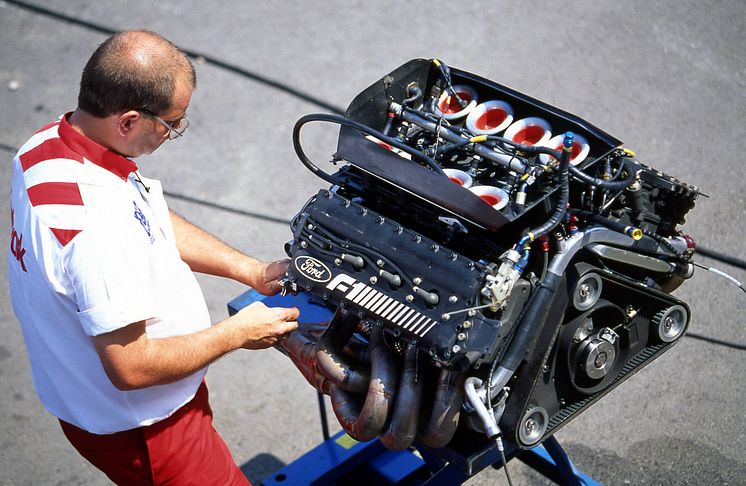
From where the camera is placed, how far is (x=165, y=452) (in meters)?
2.37

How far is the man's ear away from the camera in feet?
7.09

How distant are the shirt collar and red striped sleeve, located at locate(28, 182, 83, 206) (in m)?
0.10

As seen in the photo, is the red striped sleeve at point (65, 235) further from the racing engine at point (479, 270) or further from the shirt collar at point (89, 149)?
the racing engine at point (479, 270)

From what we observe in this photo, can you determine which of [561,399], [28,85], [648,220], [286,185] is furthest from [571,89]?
[28,85]

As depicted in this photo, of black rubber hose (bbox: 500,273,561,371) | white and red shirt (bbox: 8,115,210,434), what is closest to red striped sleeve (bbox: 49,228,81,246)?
white and red shirt (bbox: 8,115,210,434)

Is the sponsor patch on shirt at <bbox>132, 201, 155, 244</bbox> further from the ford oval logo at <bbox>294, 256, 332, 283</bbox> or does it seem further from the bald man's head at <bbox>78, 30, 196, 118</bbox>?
the ford oval logo at <bbox>294, 256, 332, 283</bbox>

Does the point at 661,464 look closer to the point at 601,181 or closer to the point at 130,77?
the point at 601,181

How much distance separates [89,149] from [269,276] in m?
0.65

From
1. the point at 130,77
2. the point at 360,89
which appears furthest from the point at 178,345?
the point at 360,89

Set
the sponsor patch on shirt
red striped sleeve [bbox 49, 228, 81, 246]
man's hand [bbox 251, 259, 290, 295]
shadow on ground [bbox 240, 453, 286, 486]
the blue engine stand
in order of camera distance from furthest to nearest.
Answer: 1. shadow on ground [bbox 240, 453, 286, 486]
2. the blue engine stand
3. man's hand [bbox 251, 259, 290, 295]
4. the sponsor patch on shirt
5. red striped sleeve [bbox 49, 228, 81, 246]

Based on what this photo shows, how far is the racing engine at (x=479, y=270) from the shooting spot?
6.81 ft

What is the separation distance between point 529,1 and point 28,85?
3353 millimetres

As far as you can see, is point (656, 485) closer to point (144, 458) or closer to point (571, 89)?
point (144, 458)

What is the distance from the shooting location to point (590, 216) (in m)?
2.37
